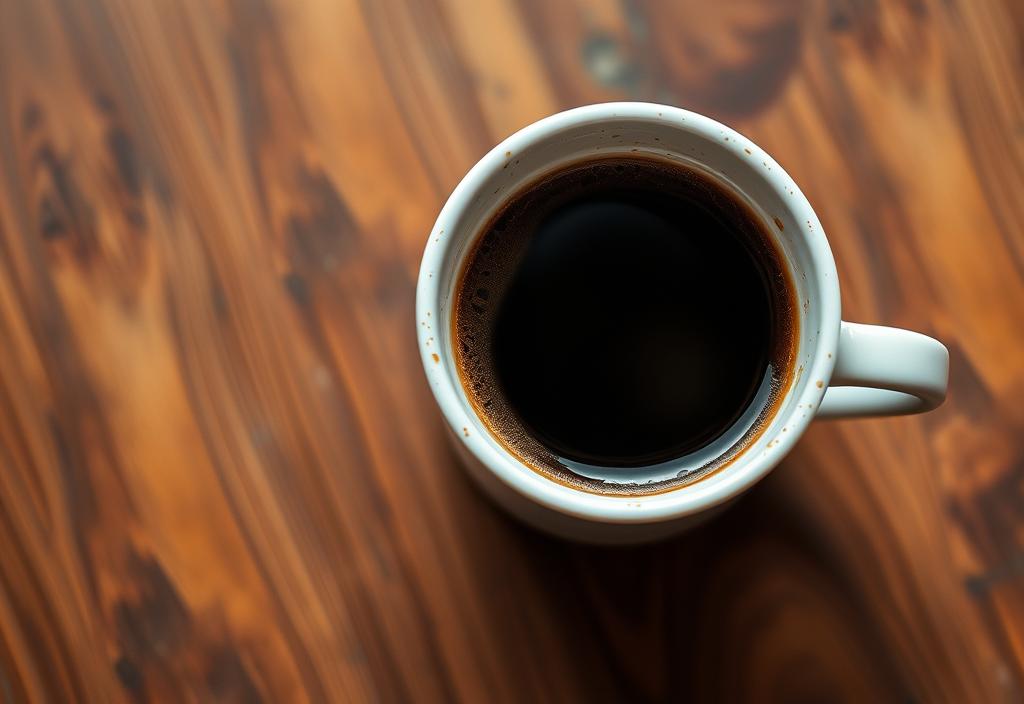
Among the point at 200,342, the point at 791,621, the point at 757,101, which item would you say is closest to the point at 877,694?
the point at 791,621

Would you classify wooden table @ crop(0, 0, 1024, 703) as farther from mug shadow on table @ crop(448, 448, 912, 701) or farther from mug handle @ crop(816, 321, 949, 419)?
mug handle @ crop(816, 321, 949, 419)

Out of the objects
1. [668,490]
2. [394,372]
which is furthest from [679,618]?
[394,372]

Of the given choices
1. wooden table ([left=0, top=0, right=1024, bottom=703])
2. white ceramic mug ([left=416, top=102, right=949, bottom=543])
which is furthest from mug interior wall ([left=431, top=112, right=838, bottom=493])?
wooden table ([left=0, top=0, right=1024, bottom=703])

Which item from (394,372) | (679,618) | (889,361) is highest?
(394,372)

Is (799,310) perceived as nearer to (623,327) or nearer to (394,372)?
(623,327)

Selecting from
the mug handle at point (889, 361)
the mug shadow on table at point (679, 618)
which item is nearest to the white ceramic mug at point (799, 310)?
the mug handle at point (889, 361)
